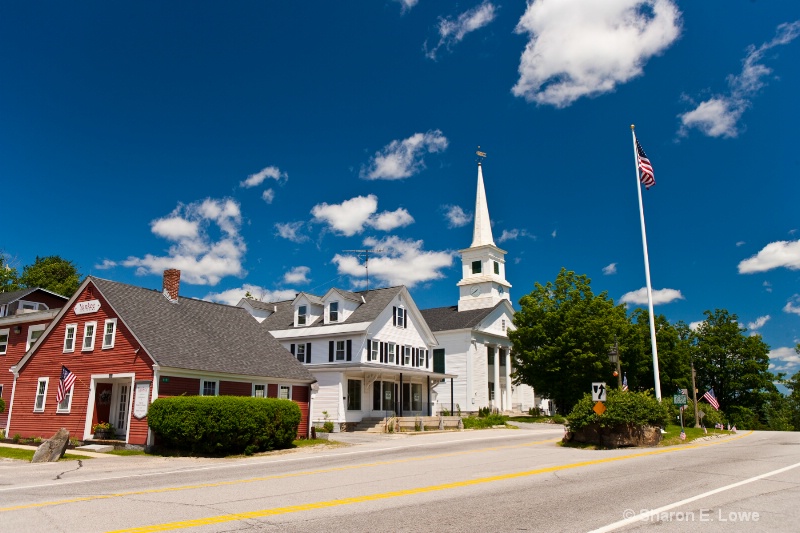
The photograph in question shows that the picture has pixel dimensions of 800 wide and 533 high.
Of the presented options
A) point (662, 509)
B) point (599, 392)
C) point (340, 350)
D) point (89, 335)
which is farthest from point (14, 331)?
point (662, 509)

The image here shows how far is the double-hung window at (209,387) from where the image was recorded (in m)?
27.0

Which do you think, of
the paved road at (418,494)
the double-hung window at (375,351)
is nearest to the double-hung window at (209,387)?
the paved road at (418,494)

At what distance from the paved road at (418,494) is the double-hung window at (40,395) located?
1026 centimetres

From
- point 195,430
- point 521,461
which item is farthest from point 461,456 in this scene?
point 195,430

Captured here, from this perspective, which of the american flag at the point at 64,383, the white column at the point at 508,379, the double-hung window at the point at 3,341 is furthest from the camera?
the white column at the point at 508,379

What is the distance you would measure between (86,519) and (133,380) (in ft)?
57.4

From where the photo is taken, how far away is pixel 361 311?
43281 mm

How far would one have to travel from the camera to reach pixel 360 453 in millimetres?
23953

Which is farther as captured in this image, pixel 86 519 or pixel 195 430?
pixel 195 430

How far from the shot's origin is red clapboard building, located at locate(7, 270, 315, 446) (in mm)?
25844

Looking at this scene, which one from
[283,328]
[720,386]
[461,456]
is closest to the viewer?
[461,456]

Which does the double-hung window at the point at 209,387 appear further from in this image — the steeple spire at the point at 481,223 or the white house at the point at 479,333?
the steeple spire at the point at 481,223

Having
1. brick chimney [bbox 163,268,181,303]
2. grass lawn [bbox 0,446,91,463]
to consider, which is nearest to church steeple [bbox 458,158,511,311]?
brick chimney [bbox 163,268,181,303]

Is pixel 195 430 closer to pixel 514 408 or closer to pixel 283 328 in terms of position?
pixel 283 328
